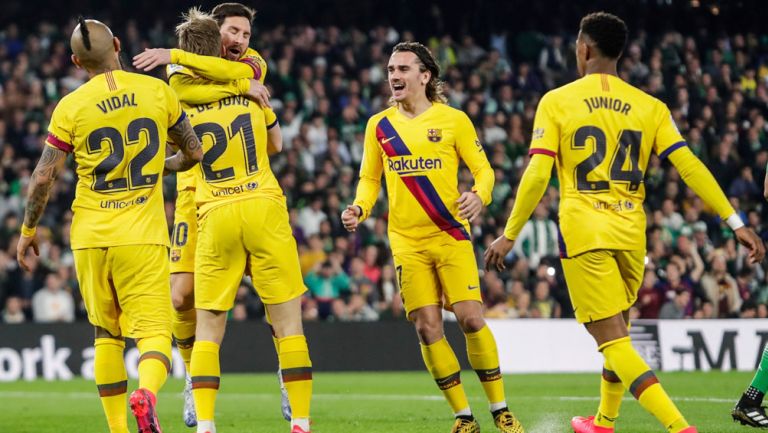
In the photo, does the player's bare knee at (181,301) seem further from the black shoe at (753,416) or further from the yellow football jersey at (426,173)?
the black shoe at (753,416)

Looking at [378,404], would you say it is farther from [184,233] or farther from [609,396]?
[609,396]

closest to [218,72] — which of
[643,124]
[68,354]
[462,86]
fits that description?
[643,124]

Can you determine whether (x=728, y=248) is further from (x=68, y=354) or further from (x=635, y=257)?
(x=635, y=257)

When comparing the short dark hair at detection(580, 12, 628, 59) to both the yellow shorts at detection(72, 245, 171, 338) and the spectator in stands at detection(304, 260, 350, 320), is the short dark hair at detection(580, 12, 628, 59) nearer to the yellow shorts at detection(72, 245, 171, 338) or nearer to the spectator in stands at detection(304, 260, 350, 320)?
the yellow shorts at detection(72, 245, 171, 338)

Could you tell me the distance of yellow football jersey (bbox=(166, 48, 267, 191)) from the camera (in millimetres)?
7641

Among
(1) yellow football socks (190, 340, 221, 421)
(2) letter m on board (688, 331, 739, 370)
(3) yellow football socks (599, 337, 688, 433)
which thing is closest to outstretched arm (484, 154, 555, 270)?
(3) yellow football socks (599, 337, 688, 433)

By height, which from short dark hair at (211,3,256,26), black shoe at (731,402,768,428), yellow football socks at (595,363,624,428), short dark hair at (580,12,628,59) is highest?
short dark hair at (211,3,256,26)

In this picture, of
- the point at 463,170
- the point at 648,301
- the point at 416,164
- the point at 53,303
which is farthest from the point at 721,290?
the point at 416,164

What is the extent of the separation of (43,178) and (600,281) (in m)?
3.27

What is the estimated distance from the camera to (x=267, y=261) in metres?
7.59

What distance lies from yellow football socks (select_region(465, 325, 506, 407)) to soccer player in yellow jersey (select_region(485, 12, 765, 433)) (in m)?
1.26

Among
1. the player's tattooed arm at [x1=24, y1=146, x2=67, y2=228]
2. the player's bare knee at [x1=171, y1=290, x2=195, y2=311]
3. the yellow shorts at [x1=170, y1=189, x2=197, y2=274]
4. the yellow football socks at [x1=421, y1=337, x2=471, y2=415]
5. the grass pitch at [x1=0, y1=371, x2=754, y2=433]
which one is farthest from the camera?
the grass pitch at [x1=0, y1=371, x2=754, y2=433]

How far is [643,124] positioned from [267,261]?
241cm

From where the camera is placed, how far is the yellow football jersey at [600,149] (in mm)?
6969
